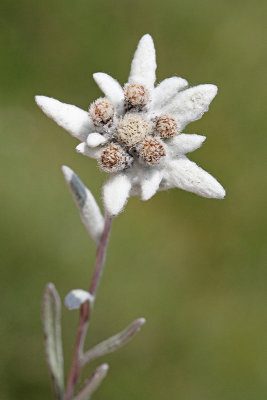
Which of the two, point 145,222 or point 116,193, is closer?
point 116,193

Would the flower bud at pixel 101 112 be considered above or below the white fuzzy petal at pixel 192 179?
above

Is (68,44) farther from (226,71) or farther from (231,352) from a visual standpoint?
(231,352)

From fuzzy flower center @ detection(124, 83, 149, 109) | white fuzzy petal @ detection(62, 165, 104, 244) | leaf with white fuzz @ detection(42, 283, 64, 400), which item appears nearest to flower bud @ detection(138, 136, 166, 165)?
fuzzy flower center @ detection(124, 83, 149, 109)

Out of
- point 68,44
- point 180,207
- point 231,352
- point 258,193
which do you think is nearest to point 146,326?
point 231,352

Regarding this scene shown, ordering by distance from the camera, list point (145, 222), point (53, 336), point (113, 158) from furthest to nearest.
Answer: point (145, 222) < point (53, 336) < point (113, 158)

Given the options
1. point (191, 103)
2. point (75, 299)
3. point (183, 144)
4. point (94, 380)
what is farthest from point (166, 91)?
point (94, 380)

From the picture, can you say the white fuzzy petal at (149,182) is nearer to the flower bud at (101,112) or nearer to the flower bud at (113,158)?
the flower bud at (113,158)

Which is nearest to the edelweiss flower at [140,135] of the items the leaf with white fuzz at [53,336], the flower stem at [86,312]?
the flower stem at [86,312]

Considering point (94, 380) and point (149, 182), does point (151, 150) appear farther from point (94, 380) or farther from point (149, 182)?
point (94, 380)
